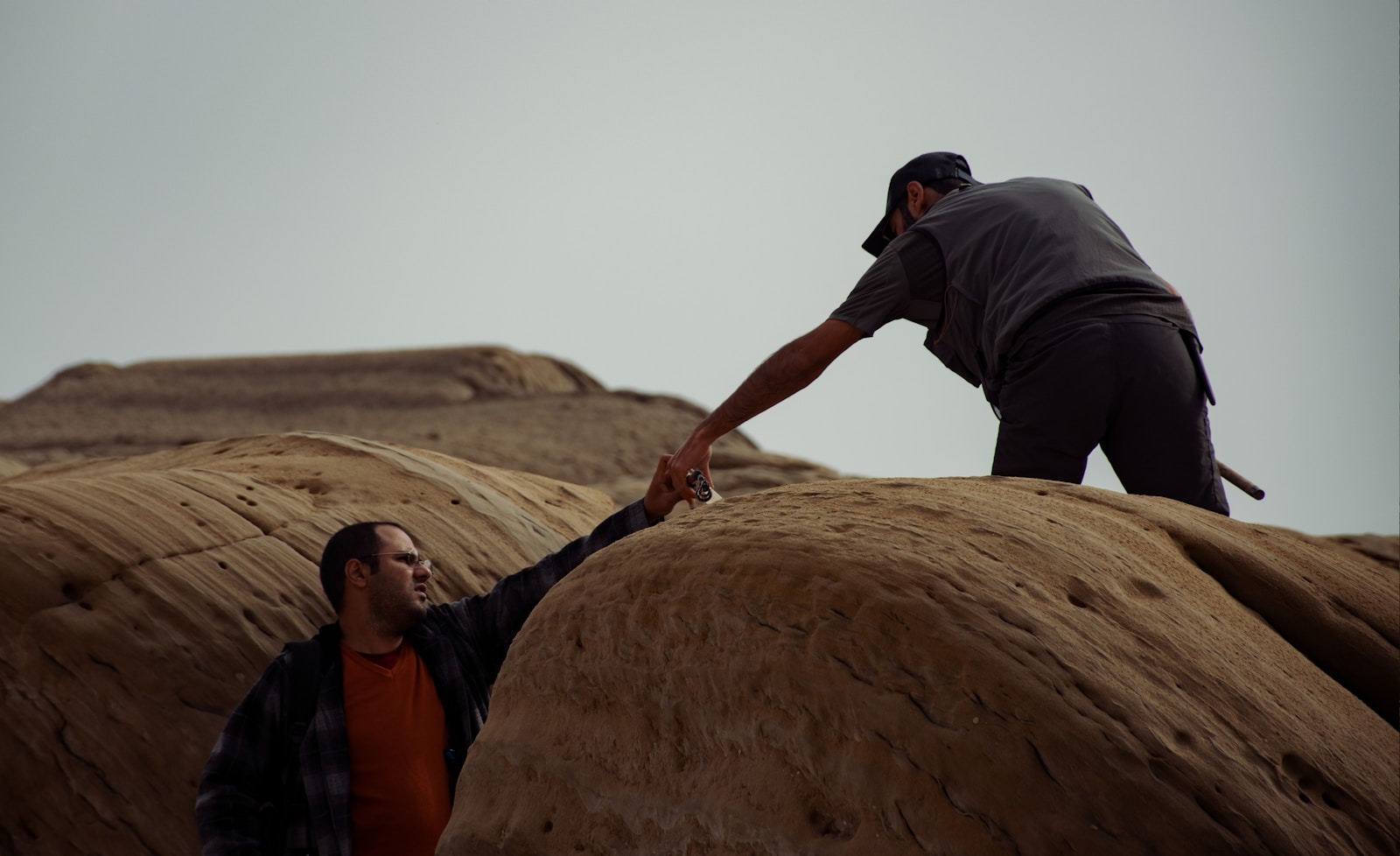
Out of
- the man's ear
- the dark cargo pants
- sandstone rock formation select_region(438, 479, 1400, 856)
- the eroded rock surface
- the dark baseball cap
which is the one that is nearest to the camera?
sandstone rock formation select_region(438, 479, 1400, 856)

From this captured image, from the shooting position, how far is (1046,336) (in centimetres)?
271

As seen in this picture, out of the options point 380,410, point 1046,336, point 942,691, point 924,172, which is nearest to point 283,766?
point 942,691

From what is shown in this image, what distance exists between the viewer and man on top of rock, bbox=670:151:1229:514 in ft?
8.82

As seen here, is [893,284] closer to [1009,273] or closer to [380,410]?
[1009,273]

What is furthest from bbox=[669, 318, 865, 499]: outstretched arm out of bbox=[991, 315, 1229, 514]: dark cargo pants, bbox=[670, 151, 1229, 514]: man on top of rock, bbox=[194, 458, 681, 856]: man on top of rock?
bbox=[991, 315, 1229, 514]: dark cargo pants

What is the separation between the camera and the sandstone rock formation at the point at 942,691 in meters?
1.66

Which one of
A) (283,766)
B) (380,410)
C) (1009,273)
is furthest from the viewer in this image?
(380,410)

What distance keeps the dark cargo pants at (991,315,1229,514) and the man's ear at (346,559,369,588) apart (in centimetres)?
152

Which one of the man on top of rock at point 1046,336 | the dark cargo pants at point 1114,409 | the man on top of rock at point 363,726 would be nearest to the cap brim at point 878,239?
the man on top of rock at point 1046,336

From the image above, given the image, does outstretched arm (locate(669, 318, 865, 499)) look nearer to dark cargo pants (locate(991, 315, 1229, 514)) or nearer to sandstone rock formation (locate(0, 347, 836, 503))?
dark cargo pants (locate(991, 315, 1229, 514))

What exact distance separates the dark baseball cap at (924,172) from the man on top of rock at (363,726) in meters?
0.95

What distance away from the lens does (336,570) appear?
2.85 m

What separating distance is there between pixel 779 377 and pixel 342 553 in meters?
1.12

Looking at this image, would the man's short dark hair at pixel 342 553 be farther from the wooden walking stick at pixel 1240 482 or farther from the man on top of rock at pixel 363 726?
the wooden walking stick at pixel 1240 482
